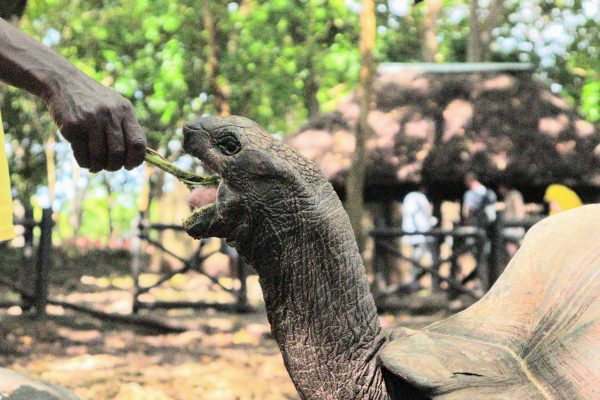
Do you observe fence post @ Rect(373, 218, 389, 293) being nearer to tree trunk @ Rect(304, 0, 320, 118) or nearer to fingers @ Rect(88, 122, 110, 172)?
fingers @ Rect(88, 122, 110, 172)

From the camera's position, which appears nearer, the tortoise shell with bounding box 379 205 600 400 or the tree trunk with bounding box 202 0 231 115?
the tortoise shell with bounding box 379 205 600 400

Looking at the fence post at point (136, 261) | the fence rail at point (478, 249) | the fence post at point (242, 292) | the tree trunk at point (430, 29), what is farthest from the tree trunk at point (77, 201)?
the fence rail at point (478, 249)

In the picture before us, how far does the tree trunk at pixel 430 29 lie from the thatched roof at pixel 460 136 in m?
4.13

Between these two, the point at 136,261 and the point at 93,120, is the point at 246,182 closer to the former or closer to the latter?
the point at 93,120

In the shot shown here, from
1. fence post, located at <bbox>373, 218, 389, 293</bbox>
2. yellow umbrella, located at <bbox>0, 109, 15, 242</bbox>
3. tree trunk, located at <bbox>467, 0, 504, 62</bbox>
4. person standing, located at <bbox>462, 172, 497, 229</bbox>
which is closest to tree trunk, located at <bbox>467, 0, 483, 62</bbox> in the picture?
tree trunk, located at <bbox>467, 0, 504, 62</bbox>

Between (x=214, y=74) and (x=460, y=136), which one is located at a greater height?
(x=214, y=74)

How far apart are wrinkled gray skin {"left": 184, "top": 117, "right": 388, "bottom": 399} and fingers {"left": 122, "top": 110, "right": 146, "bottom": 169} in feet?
1.23

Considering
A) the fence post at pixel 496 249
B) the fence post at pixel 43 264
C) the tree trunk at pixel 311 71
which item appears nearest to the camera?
the fence post at pixel 43 264

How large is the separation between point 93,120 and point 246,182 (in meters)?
0.51

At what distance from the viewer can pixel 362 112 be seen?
291 inches

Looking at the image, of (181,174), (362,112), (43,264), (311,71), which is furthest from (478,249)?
(311,71)

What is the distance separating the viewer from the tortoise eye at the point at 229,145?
1851 mm

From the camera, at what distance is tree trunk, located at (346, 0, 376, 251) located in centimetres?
698

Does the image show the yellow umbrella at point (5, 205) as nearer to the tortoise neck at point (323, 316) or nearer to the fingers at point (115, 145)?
the fingers at point (115, 145)
